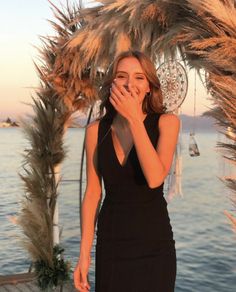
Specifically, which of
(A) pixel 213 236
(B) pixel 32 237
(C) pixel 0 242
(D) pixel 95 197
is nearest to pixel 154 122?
(D) pixel 95 197

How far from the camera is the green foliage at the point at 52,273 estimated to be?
562 centimetres

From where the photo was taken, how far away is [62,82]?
5332 millimetres

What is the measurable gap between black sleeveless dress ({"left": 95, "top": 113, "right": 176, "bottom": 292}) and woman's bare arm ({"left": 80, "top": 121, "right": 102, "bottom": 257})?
0.37ft

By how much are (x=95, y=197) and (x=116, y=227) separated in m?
0.25

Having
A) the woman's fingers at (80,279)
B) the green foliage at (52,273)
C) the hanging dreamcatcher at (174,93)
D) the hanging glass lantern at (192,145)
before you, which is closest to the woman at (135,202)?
the woman's fingers at (80,279)

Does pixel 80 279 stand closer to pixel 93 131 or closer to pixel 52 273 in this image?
pixel 93 131

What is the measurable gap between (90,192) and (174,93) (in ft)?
7.57

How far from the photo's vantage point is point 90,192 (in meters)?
2.15

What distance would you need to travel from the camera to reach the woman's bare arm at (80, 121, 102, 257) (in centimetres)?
212

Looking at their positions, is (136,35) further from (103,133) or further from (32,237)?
(32,237)

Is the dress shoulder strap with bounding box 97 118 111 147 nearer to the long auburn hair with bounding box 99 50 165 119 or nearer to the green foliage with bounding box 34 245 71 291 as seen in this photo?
the long auburn hair with bounding box 99 50 165 119

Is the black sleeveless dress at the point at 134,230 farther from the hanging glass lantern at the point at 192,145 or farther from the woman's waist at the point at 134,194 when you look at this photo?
the hanging glass lantern at the point at 192,145

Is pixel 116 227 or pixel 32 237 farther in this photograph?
pixel 32 237

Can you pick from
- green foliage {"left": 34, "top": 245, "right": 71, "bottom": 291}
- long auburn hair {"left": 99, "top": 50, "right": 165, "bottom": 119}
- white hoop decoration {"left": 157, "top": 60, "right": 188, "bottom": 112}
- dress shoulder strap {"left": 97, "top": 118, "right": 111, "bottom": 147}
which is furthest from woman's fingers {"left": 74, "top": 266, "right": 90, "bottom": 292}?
green foliage {"left": 34, "top": 245, "right": 71, "bottom": 291}
